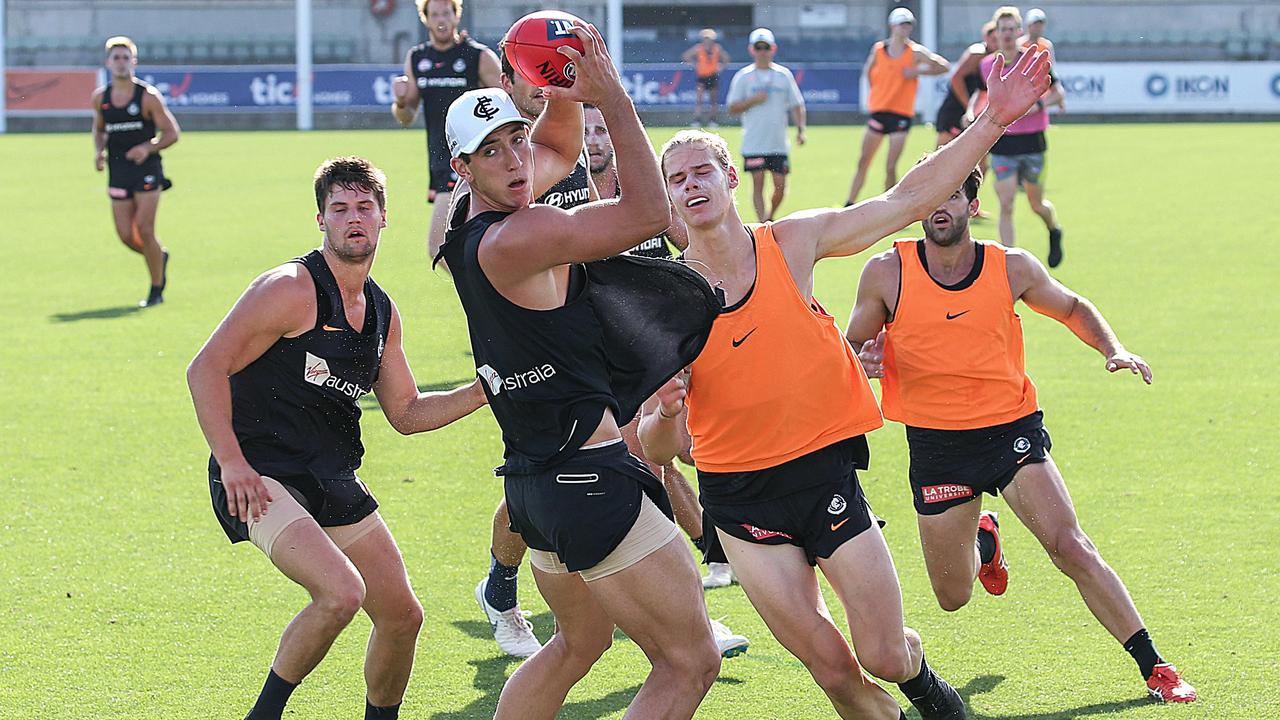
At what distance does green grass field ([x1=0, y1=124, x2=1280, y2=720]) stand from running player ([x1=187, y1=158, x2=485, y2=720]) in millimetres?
566

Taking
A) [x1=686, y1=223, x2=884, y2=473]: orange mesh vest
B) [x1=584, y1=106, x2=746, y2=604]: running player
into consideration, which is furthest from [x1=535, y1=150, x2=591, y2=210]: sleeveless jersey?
[x1=686, y1=223, x2=884, y2=473]: orange mesh vest

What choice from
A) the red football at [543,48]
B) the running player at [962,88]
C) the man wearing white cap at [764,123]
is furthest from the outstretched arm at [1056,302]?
the running player at [962,88]

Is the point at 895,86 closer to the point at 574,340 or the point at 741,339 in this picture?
the point at 741,339

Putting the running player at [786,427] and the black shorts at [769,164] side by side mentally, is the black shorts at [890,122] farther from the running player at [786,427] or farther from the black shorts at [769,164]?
the running player at [786,427]

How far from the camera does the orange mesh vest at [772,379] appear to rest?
4863 mm

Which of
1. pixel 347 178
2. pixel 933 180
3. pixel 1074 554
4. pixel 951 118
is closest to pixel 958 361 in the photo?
pixel 1074 554

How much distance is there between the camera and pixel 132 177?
46.2 ft

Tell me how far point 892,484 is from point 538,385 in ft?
14.2

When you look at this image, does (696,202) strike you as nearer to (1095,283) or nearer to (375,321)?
(375,321)

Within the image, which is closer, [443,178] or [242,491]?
[242,491]

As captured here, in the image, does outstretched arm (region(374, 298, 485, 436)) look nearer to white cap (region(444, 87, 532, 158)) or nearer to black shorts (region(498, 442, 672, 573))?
black shorts (region(498, 442, 672, 573))

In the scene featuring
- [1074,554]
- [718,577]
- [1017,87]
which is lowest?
[718,577]

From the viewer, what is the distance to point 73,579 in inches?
260

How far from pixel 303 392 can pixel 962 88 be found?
1406 cm
